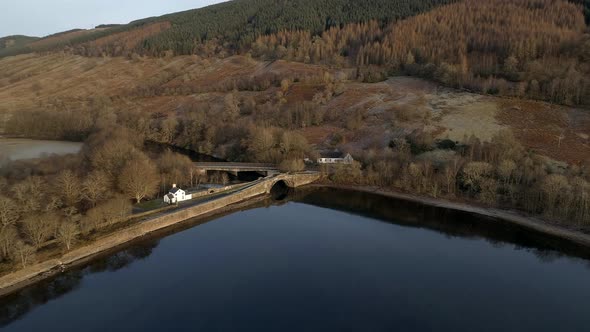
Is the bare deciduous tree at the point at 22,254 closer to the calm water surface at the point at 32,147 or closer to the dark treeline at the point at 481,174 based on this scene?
the dark treeline at the point at 481,174

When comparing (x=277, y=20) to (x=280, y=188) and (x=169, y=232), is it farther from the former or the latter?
(x=169, y=232)

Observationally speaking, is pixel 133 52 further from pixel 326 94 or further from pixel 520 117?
pixel 520 117

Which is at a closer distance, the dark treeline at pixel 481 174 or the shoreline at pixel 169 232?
the shoreline at pixel 169 232

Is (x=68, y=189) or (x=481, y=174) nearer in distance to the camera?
(x=68, y=189)

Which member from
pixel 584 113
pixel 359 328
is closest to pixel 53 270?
pixel 359 328

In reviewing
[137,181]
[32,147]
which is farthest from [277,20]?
[137,181]

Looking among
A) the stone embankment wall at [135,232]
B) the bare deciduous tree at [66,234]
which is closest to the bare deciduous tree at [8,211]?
the bare deciduous tree at [66,234]

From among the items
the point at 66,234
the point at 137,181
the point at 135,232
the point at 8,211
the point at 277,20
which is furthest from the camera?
the point at 277,20
